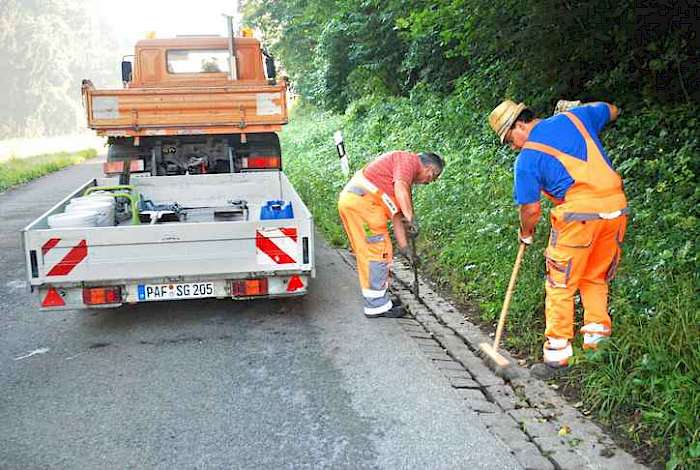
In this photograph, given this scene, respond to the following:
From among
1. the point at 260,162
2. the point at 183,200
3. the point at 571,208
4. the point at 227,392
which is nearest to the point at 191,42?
the point at 260,162

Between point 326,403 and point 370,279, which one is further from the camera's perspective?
point 370,279

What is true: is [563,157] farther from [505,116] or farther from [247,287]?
[247,287]

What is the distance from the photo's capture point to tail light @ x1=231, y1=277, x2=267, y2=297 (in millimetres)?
5390

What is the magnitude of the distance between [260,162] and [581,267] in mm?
6327

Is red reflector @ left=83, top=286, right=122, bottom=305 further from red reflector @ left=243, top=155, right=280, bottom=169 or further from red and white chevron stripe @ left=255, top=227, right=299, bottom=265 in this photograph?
red reflector @ left=243, top=155, right=280, bottom=169

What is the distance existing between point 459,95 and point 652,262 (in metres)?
7.40

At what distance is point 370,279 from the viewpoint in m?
5.73

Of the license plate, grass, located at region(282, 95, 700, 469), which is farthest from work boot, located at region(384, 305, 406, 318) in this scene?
the license plate

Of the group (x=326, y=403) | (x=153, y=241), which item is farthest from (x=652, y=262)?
(x=153, y=241)

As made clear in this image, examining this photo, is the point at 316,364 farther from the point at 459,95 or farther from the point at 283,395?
the point at 459,95

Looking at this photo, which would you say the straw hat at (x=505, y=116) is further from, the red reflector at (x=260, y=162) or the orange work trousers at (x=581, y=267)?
the red reflector at (x=260, y=162)

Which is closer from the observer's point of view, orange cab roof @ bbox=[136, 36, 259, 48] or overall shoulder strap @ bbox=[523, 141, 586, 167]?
overall shoulder strap @ bbox=[523, 141, 586, 167]

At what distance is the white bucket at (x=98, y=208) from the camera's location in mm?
5945

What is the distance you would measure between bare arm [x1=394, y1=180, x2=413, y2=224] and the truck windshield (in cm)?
593
